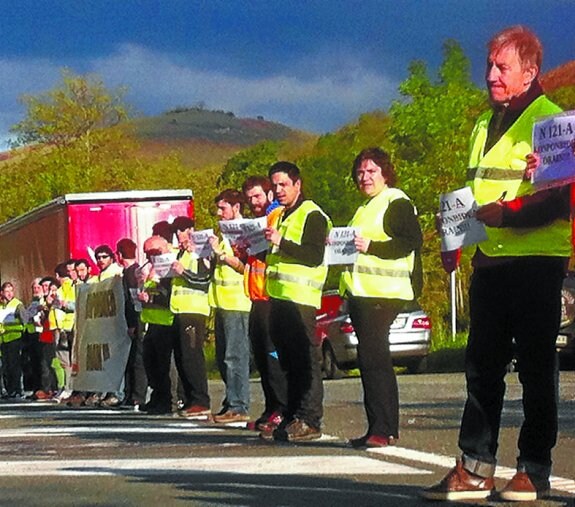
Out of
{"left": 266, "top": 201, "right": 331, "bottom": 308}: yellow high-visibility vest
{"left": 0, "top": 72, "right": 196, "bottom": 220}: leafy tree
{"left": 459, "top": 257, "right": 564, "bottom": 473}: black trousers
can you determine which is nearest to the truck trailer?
{"left": 266, "top": 201, "right": 331, "bottom": 308}: yellow high-visibility vest

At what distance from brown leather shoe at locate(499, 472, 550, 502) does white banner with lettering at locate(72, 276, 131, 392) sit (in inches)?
520

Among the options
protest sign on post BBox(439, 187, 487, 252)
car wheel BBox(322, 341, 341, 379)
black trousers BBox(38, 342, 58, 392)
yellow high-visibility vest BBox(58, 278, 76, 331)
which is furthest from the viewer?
car wheel BBox(322, 341, 341, 379)

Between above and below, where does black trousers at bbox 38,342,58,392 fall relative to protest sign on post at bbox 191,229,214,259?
below

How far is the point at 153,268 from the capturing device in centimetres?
1697

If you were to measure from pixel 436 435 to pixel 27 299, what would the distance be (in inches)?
728

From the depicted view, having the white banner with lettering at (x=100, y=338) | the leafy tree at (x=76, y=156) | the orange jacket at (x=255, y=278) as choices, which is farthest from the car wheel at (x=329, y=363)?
the leafy tree at (x=76, y=156)

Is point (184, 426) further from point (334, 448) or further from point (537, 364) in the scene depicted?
point (537, 364)

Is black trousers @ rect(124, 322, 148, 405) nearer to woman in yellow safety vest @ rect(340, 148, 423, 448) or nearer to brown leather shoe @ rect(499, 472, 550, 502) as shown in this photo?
woman in yellow safety vest @ rect(340, 148, 423, 448)

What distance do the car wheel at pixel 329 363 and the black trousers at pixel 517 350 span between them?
2145 cm

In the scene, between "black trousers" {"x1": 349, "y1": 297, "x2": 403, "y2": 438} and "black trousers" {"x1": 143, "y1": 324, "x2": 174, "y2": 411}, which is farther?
"black trousers" {"x1": 143, "y1": 324, "x2": 174, "y2": 411}

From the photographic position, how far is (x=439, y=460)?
10.1 meters

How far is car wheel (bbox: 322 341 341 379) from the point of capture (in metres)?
29.3

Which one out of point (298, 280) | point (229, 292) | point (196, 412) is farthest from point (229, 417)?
point (298, 280)

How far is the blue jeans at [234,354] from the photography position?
1473 cm
